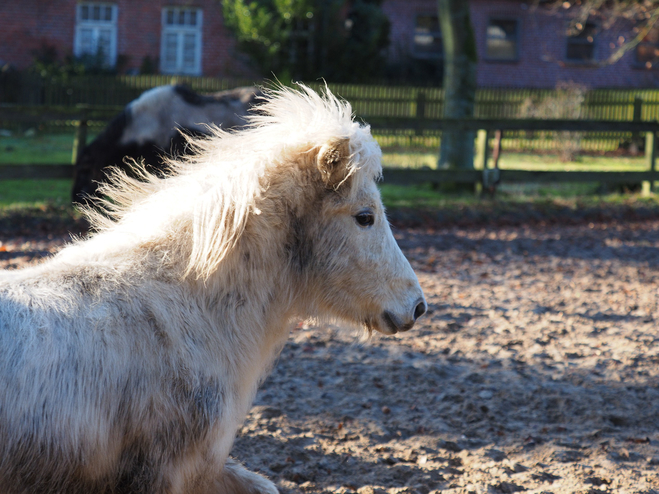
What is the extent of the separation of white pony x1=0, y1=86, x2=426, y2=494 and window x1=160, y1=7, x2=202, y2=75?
2372cm

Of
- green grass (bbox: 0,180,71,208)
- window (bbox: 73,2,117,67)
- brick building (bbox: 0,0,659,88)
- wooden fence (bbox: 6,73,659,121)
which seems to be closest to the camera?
green grass (bbox: 0,180,71,208)

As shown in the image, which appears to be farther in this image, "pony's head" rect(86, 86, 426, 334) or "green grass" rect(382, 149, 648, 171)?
"green grass" rect(382, 149, 648, 171)

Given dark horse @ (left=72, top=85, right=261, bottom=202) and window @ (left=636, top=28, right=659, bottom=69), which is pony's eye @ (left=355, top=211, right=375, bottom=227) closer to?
dark horse @ (left=72, top=85, right=261, bottom=202)

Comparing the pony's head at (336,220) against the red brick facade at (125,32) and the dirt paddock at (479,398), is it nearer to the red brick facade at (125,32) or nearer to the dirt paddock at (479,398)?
the dirt paddock at (479,398)

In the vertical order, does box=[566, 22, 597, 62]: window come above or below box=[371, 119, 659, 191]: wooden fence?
above

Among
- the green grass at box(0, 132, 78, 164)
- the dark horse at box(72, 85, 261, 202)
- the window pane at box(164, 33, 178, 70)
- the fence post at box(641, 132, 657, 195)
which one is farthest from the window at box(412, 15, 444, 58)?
the dark horse at box(72, 85, 261, 202)

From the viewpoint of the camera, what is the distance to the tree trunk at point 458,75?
43.7 feet

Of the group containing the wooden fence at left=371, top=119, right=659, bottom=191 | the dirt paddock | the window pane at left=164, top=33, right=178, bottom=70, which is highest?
the window pane at left=164, top=33, right=178, bottom=70

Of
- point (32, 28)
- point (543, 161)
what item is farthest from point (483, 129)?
point (32, 28)

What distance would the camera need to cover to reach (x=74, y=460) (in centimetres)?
223

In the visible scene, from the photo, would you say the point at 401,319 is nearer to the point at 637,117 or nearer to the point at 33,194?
the point at 33,194

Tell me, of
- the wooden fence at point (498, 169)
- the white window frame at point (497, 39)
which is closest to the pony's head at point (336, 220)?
the wooden fence at point (498, 169)

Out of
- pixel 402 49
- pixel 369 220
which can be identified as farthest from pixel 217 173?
pixel 402 49

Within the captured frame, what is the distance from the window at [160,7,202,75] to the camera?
82.2 feet
